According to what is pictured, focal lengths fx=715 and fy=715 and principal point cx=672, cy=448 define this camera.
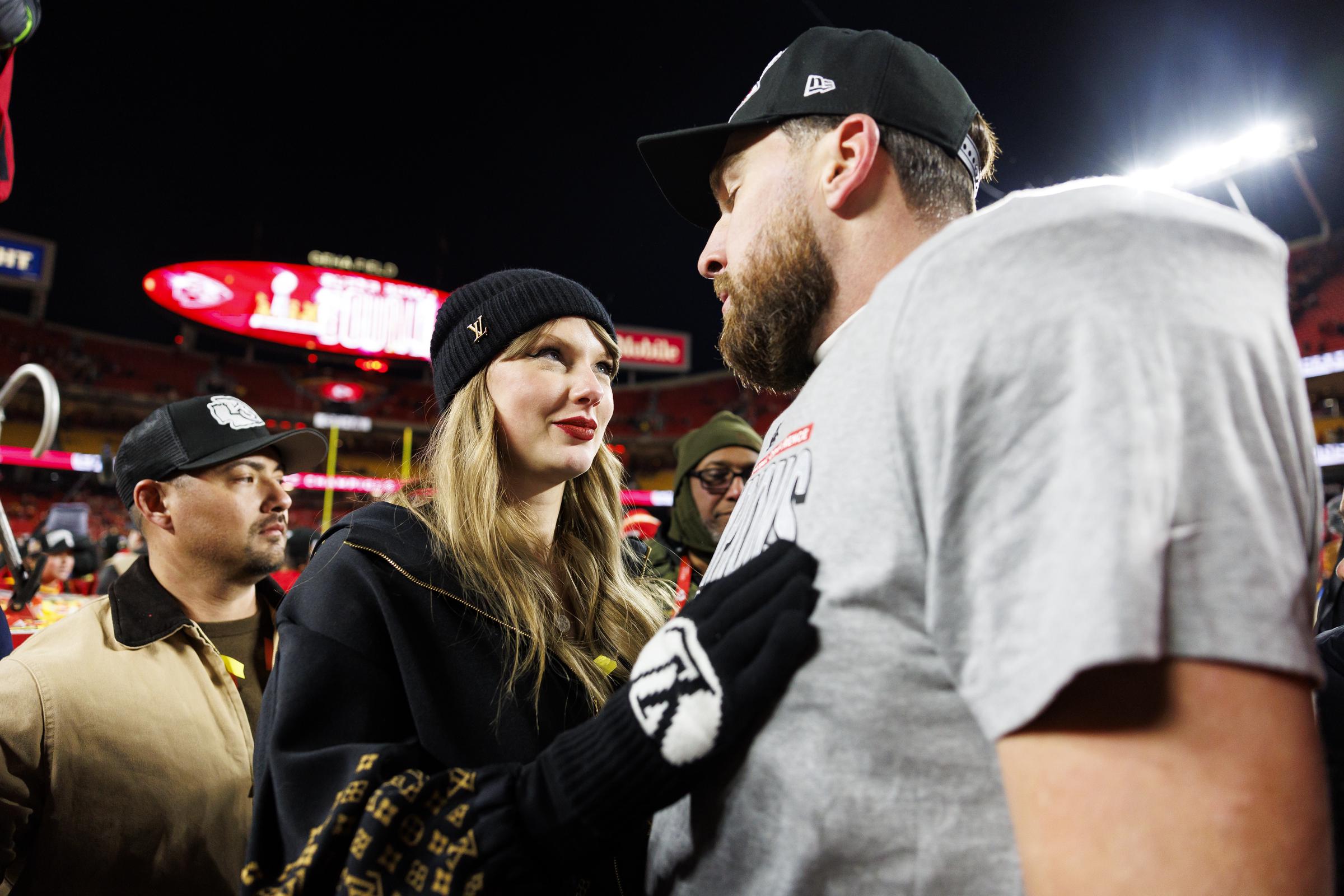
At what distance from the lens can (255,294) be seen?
2411 centimetres

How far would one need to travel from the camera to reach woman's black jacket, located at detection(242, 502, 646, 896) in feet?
3.72

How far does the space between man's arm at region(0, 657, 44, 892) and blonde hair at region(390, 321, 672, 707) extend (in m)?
1.34

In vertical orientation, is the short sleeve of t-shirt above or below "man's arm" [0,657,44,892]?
above

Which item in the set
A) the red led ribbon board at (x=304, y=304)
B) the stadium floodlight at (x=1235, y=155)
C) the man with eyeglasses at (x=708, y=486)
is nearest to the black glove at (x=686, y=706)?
the man with eyeglasses at (x=708, y=486)

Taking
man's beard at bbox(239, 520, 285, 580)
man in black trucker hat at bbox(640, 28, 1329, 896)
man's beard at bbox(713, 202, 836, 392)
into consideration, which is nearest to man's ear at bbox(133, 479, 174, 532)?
man's beard at bbox(239, 520, 285, 580)

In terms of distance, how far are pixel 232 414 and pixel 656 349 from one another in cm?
3440

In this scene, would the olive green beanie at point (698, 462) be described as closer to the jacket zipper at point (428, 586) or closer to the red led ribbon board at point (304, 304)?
the jacket zipper at point (428, 586)

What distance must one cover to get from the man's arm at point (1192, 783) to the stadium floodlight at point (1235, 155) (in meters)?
20.5

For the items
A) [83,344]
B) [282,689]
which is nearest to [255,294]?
[83,344]

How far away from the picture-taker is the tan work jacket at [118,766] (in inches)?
84.6

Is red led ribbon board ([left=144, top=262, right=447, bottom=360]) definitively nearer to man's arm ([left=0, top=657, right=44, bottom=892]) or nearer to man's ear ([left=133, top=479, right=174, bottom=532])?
man's ear ([left=133, top=479, right=174, bottom=532])

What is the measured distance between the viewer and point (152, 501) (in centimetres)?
309

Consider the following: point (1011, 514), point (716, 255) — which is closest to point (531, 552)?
point (716, 255)

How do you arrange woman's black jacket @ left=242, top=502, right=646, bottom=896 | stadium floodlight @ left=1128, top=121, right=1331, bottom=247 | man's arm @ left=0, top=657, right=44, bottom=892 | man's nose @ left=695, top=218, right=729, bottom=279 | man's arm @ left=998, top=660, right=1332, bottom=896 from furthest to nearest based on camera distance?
stadium floodlight @ left=1128, top=121, right=1331, bottom=247
man's arm @ left=0, top=657, right=44, bottom=892
man's nose @ left=695, top=218, right=729, bottom=279
woman's black jacket @ left=242, top=502, right=646, bottom=896
man's arm @ left=998, top=660, right=1332, bottom=896
